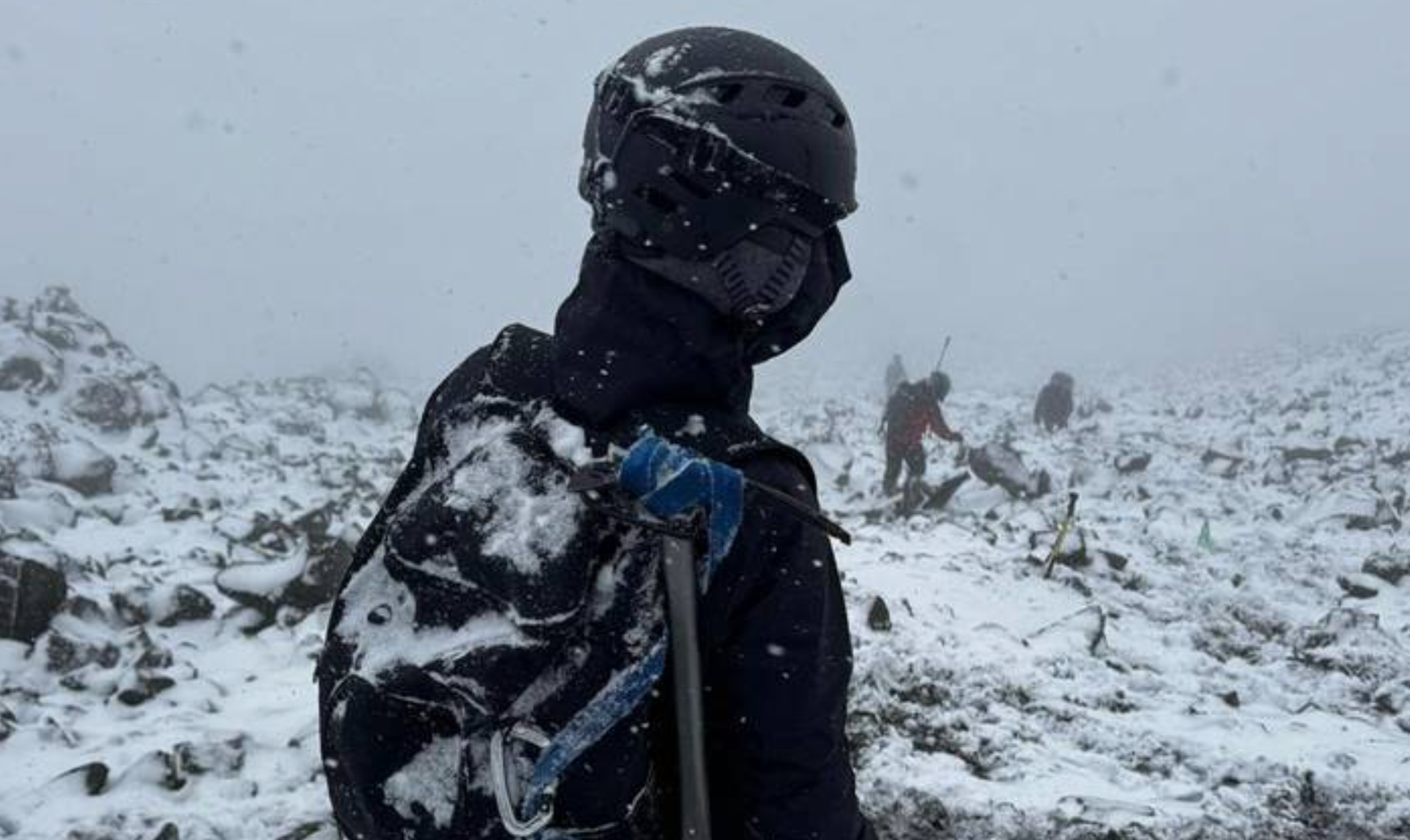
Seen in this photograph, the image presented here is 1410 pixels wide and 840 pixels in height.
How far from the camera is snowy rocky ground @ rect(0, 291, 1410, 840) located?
455 cm

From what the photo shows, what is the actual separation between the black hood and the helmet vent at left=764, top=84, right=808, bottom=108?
0.41m

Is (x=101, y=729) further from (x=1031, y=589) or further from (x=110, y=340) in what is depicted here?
(x=110, y=340)

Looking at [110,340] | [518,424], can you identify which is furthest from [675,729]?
[110,340]

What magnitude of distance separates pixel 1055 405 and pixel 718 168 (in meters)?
17.6

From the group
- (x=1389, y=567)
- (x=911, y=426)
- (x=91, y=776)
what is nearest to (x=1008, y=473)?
(x=911, y=426)

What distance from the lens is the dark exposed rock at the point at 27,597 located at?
5.89 meters

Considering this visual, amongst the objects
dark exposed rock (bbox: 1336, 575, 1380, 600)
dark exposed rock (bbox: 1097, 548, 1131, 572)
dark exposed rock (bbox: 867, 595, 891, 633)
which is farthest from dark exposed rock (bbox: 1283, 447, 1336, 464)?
dark exposed rock (bbox: 867, 595, 891, 633)

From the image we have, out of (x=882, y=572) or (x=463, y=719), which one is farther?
(x=882, y=572)

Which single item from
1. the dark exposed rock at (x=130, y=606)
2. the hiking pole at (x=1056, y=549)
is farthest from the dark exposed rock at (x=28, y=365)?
the hiking pole at (x=1056, y=549)

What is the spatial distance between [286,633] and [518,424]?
5943mm

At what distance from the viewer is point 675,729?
154 centimetres

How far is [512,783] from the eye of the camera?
1.45 metres

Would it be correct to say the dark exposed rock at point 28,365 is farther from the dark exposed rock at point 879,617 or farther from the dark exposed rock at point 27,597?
the dark exposed rock at point 879,617

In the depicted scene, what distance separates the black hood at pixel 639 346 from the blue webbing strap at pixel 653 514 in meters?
0.20
